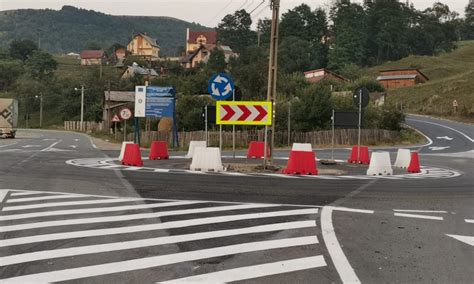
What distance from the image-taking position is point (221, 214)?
935 centimetres

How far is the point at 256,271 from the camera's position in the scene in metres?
5.86

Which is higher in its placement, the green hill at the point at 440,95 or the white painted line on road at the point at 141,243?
the green hill at the point at 440,95

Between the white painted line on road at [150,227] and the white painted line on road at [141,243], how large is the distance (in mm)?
637

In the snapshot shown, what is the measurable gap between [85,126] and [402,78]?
60.4 m

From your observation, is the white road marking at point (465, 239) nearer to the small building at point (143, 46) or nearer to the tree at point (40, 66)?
the tree at point (40, 66)

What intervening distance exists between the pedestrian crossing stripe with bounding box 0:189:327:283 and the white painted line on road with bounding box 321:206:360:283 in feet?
0.55

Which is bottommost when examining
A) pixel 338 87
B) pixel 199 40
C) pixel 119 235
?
pixel 119 235

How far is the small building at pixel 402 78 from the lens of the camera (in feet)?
347

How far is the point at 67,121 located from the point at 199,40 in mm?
98273

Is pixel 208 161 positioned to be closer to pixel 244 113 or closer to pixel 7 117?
pixel 244 113

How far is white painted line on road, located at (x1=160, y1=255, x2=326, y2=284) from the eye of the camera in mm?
5547

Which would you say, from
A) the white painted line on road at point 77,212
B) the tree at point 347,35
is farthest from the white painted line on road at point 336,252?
the tree at point 347,35

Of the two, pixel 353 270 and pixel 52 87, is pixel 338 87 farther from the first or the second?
pixel 353 270

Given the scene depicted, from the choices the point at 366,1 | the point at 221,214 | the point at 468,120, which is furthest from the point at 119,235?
the point at 366,1
